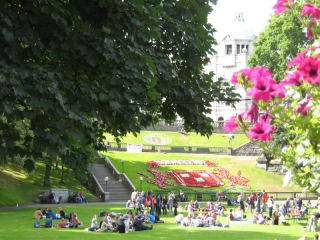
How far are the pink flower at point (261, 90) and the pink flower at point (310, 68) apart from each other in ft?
1.08

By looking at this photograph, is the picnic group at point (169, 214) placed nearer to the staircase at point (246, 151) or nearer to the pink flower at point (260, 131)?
the pink flower at point (260, 131)

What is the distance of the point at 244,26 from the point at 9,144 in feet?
395

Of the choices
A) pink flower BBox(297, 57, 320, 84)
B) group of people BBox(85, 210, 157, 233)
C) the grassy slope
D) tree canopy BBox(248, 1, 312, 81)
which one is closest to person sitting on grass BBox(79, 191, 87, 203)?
the grassy slope

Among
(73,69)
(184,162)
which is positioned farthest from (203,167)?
(73,69)

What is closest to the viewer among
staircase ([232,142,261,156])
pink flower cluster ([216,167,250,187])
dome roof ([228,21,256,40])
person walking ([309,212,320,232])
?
person walking ([309,212,320,232])

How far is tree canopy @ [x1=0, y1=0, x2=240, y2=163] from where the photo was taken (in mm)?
10750

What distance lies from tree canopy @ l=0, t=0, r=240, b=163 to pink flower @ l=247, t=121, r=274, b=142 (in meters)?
5.37

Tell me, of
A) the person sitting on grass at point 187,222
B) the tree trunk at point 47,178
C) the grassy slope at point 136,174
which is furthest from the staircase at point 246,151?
the person sitting on grass at point 187,222

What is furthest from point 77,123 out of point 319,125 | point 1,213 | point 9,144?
point 1,213

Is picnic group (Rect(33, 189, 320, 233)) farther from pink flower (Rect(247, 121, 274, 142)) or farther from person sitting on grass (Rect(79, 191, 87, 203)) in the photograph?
pink flower (Rect(247, 121, 274, 142))

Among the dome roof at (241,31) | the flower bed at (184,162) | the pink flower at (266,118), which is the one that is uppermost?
the dome roof at (241,31)

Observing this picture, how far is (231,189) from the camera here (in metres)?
56.1

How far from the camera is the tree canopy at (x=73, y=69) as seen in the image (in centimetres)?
1075

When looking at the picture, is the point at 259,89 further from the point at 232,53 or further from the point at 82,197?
the point at 232,53
